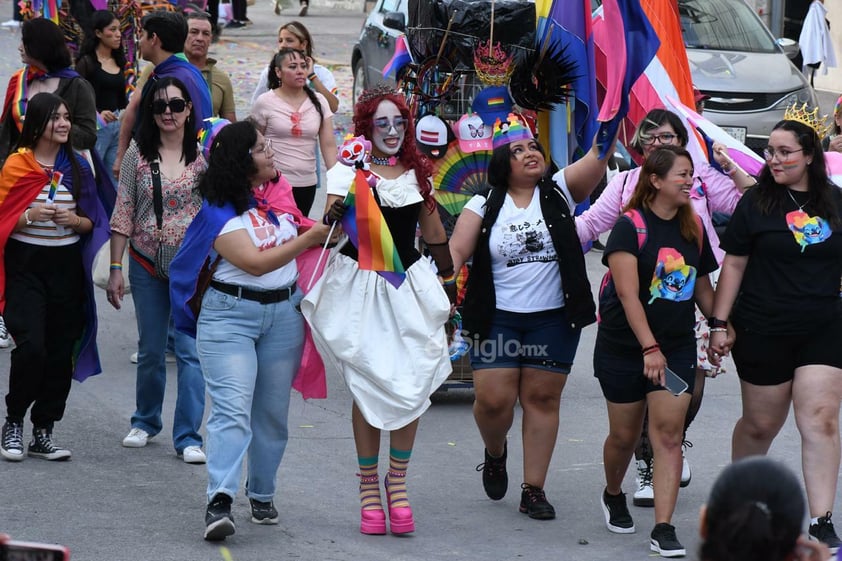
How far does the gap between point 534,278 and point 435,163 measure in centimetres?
150

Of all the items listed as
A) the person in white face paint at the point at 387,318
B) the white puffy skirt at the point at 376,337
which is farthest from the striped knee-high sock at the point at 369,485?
the white puffy skirt at the point at 376,337

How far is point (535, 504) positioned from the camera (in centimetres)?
639

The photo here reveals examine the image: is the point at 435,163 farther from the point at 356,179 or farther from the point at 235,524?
the point at 235,524

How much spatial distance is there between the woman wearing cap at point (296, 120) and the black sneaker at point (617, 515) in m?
3.64

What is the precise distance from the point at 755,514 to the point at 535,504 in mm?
3726

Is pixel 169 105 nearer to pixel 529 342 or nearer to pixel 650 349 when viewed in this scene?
pixel 529 342

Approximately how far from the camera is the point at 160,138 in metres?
6.92

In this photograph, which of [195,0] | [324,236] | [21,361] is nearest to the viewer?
[324,236]

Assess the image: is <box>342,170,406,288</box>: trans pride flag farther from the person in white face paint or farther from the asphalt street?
the asphalt street

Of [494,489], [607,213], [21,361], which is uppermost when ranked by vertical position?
[607,213]

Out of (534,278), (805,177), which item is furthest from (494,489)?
(805,177)

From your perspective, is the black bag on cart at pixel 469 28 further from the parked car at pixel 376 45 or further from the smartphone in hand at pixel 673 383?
the parked car at pixel 376 45

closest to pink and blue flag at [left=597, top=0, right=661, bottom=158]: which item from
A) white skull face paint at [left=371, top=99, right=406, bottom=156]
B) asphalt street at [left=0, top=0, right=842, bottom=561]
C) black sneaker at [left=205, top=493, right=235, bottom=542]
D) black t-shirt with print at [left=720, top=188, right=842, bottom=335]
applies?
black t-shirt with print at [left=720, top=188, right=842, bottom=335]

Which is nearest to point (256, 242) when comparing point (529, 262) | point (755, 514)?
point (529, 262)
